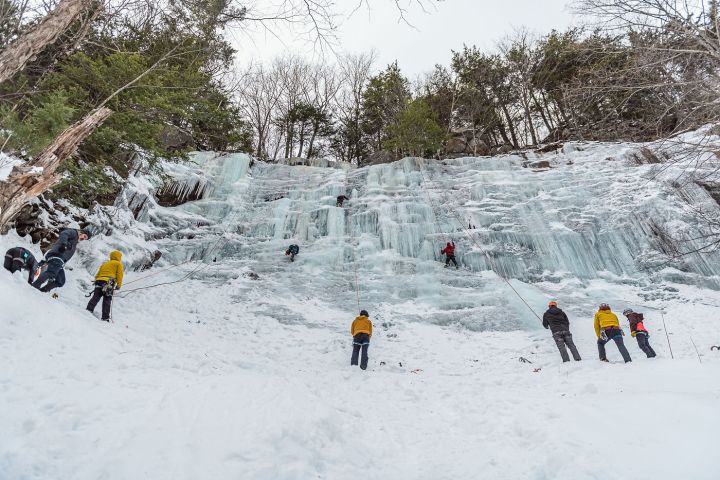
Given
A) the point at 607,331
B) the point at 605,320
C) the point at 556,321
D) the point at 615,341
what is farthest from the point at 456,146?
the point at 615,341

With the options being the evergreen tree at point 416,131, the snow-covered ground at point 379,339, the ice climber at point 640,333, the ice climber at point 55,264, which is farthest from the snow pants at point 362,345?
the evergreen tree at point 416,131

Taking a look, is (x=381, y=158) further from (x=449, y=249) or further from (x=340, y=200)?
(x=449, y=249)

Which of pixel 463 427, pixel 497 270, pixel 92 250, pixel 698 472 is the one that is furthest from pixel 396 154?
pixel 698 472

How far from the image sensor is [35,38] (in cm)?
543

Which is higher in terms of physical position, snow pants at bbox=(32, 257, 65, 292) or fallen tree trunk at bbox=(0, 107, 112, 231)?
fallen tree trunk at bbox=(0, 107, 112, 231)

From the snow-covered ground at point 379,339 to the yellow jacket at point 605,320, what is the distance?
0.64 metres

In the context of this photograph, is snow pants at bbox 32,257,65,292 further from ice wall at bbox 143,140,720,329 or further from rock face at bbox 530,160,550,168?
rock face at bbox 530,160,550,168

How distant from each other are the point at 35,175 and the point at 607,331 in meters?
9.25

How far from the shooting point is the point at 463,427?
4094 millimetres

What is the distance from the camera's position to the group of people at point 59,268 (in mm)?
5770

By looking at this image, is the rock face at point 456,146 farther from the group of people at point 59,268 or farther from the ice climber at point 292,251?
the group of people at point 59,268

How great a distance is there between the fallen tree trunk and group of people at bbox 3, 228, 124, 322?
0.57m

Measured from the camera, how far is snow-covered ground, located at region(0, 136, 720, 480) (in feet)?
9.12

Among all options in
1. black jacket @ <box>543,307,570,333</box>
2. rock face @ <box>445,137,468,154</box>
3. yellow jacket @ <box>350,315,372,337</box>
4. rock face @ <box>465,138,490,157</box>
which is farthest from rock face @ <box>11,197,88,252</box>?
rock face @ <box>465,138,490,157</box>
